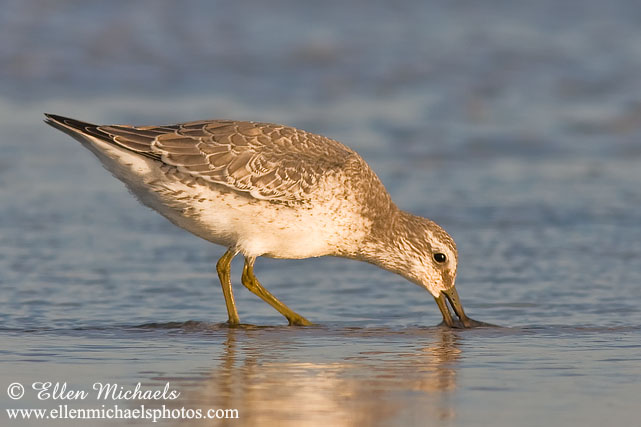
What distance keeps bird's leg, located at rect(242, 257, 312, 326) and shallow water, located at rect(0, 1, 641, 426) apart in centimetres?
18

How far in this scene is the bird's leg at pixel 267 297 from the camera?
913 centimetres

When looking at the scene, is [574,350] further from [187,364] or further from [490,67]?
[490,67]

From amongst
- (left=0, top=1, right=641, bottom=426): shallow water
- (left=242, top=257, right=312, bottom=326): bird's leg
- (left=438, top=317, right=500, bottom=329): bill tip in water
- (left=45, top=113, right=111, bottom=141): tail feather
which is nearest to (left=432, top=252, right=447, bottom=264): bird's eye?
(left=0, top=1, right=641, bottom=426): shallow water

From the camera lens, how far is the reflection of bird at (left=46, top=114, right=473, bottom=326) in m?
8.96

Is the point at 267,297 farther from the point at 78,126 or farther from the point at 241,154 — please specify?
the point at 78,126

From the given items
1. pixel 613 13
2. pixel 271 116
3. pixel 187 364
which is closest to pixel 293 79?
pixel 271 116

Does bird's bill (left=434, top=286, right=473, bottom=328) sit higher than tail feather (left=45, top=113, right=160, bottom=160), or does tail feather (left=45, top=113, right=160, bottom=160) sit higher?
tail feather (left=45, top=113, right=160, bottom=160)

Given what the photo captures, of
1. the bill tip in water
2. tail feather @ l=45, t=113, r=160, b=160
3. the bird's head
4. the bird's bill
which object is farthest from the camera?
the bird's head

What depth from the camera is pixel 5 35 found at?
18719 mm

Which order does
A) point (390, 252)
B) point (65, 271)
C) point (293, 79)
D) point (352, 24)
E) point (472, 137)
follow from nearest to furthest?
1. point (390, 252)
2. point (65, 271)
3. point (472, 137)
4. point (293, 79)
5. point (352, 24)

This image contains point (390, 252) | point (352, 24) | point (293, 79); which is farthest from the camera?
point (352, 24)

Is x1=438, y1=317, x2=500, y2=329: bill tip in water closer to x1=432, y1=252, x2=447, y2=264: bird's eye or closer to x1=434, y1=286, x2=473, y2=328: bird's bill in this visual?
x1=434, y1=286, x2=473, y2=328: bird's bill

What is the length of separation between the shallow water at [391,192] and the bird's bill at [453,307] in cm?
22

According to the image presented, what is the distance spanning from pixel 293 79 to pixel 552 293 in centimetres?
864
